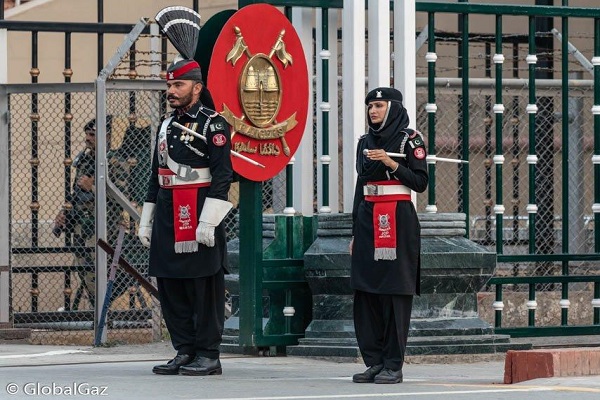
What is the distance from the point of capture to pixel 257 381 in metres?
8.98

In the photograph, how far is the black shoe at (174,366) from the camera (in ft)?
30.5

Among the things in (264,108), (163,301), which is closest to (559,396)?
(163,301)

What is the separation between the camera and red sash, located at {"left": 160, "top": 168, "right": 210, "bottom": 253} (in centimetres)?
919

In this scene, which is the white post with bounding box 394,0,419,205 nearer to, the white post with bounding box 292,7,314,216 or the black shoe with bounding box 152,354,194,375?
the white post with bounding box 292,7,314,216

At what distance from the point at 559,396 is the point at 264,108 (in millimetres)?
3307

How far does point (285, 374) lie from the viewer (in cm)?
957

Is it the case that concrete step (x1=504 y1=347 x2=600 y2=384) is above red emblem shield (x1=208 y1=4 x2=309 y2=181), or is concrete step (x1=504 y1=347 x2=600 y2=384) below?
below

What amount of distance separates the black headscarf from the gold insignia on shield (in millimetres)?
1251

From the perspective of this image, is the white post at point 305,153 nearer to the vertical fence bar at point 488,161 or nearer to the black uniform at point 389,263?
the black uniform at point 389,263

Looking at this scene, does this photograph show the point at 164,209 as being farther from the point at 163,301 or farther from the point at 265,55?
the point at 265,55

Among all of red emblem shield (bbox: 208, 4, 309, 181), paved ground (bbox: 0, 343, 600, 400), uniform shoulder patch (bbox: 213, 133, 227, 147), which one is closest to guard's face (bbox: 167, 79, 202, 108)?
uniform shoulder patch (bbox: 213, 133, 227, 147)

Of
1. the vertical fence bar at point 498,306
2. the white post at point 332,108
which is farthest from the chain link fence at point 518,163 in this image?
the white post at point 332,108

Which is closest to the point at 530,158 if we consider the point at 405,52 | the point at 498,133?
the point at 498,133

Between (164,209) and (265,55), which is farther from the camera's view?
(265,55)
